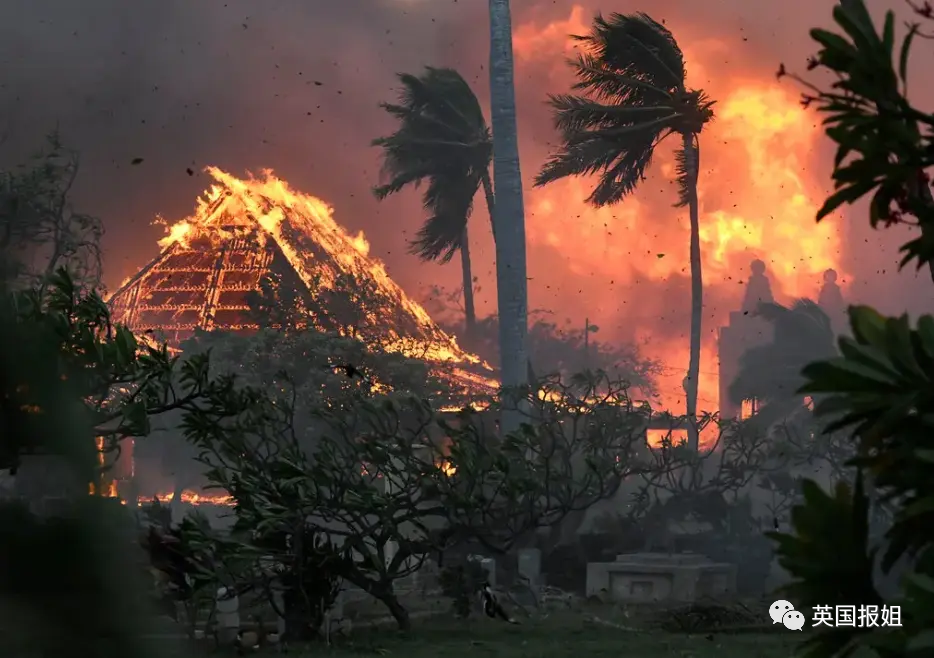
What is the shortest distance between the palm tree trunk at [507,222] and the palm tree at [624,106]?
3.79 m

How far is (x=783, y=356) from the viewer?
41.3 m

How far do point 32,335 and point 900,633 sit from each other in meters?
1.41

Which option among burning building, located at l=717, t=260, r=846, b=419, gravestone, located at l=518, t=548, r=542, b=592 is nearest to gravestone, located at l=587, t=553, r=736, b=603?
gravestone, located at l=518, t=548, r=542, b=592

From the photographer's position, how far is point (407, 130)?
37844 millimetres

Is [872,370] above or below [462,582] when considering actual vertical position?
above

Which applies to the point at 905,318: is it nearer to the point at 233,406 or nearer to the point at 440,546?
the point at 233,406

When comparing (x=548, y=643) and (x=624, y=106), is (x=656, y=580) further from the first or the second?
(x=624, y=106)

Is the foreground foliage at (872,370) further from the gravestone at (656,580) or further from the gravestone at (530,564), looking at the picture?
the gravestone at (530,564)

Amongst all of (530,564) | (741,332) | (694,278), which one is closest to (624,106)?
(694,278)

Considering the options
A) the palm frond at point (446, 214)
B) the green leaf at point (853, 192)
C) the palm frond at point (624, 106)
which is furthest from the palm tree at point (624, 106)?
the green leaf at point (853, 192)

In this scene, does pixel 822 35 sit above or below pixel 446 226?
below

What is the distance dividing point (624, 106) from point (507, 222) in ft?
22.0

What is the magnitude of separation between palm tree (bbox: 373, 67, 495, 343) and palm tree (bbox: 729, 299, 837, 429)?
10623 millimetres

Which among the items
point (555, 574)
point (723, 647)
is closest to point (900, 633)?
point (723, 647)
